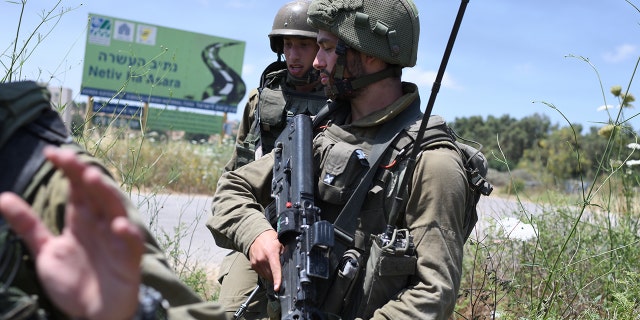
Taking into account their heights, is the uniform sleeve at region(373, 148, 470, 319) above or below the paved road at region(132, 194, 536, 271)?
above

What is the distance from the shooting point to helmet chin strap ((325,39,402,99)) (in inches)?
129

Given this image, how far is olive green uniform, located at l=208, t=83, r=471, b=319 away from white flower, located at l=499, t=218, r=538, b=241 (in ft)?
3.68

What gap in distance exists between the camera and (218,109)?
1883cm

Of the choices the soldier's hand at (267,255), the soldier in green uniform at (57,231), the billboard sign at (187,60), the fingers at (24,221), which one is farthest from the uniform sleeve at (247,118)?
the billboard sign at (187,60)

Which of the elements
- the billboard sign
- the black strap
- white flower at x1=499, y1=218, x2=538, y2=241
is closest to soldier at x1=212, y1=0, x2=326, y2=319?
white flower at x1=499, y1=218, x2=538, y2=241

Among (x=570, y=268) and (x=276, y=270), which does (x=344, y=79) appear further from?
(x=570, y=268)

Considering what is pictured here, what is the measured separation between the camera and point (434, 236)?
9.02 feet

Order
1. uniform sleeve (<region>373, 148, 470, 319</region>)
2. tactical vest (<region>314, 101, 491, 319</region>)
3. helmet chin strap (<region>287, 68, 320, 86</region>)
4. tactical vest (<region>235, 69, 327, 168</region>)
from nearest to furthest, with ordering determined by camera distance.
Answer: uniform sleeve (<region>373, 148, 470, 319</region>)
tactical vest (<region>314, 101, 491, 319</region>)
tactical vest (<region>235, 69, 327, 168</region>)
helmet chin strap (<region>287, 68, 320, 86</region>)

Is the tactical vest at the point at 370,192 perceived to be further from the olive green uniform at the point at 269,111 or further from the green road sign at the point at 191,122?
the green road sign at the point at 191,122

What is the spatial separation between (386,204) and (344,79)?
2.19 ft

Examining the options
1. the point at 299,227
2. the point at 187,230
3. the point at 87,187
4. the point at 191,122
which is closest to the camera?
the point at 87,187

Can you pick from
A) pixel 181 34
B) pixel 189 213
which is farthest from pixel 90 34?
pixel 189 213

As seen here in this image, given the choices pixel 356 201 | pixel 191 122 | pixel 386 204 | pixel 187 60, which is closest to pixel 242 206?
pixel 356 201

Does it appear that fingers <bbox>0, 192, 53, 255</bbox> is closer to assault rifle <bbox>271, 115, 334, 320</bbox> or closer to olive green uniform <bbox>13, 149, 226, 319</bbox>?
olive green uniform <bbox>13, 149, 226, 319</bbox>
